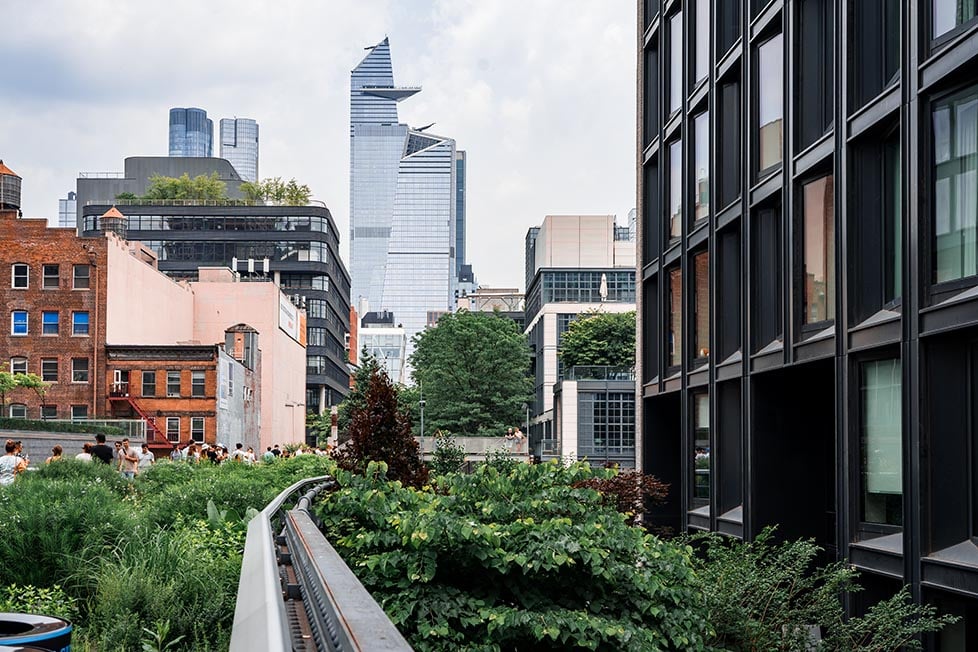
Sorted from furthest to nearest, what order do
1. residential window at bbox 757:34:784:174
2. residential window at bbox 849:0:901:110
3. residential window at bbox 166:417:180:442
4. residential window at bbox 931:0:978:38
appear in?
residential window at bbox 166:417:180:442, residential window at bbox 757:34:784:174, residential window at bbox 849:0:901:110, residential window at bbox 931:0:978:38

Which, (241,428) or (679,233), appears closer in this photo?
(679,233)

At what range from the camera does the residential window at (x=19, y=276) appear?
240 ft

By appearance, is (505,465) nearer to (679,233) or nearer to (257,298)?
(679,233)

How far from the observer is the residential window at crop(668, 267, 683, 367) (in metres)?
28.5

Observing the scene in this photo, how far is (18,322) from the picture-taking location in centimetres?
7344

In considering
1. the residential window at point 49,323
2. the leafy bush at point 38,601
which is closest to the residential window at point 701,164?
the leafy bush at point 38,601

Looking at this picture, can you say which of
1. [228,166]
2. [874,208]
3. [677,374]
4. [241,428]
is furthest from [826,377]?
[228,166]

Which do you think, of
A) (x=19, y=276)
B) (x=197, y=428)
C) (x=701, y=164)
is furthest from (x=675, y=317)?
(x=19, y=276)

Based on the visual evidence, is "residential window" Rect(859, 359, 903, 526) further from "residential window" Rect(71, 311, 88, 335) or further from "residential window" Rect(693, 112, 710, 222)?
"residential window" Rect(71, 311, 88, 335)

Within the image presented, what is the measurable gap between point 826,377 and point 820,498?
2051 mm

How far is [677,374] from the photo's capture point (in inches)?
1109

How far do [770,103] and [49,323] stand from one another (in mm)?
61504

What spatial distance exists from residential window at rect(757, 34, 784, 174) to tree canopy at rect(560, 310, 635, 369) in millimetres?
86085

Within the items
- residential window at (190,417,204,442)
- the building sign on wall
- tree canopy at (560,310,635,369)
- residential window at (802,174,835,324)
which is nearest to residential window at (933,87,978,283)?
residential window at (802,174,835,324)
